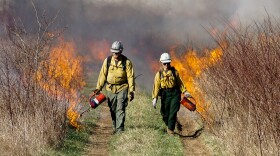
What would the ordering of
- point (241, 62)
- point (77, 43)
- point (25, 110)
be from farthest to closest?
1. point (77, 43)
2. point (25, 110)
3. point (241, 62)

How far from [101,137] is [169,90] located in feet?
6.14

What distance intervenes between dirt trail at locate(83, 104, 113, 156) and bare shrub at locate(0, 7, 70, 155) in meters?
0.74

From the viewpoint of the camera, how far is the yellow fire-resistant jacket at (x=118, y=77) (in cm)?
1034

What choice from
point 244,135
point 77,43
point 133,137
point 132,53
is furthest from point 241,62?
point 77,43

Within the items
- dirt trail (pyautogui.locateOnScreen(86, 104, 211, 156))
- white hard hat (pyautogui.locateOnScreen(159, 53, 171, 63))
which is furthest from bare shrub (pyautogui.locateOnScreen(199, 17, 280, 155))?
white hard hat (pyautogui.locateOnScreen(159, 53, 171, 63))

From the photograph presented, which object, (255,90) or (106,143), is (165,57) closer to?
(106,143)

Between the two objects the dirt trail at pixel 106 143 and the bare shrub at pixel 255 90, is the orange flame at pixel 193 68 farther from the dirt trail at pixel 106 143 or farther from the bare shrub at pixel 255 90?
the bare shrub at pixel 255 90

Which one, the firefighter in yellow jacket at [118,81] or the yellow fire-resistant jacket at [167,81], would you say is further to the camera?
the yellow fire-resistant jacket at [167,81]

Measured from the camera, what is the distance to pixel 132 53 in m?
24.1

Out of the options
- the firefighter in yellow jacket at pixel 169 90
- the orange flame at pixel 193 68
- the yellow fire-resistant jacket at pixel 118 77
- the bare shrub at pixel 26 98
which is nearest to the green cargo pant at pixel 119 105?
the yellow fire-resistant jacket at pixel 118 77

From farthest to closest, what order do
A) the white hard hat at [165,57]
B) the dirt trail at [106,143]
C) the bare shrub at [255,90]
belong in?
the white hard hat at [165,57] → the dirt trail at [106,143] → the bare shrub at [255,90]

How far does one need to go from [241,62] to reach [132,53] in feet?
54.8

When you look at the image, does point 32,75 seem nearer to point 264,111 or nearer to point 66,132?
point 66,132

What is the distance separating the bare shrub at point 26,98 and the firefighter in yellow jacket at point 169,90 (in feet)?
8.36
